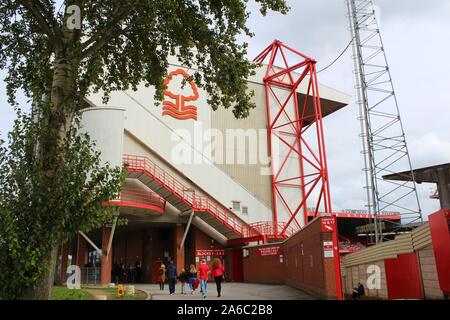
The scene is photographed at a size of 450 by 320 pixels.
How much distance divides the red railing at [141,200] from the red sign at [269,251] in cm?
747

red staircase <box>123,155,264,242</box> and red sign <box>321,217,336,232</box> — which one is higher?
red staircase <box>123,155,264,242</box>

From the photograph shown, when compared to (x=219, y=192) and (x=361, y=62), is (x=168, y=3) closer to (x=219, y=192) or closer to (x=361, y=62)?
(x=219, y=192)

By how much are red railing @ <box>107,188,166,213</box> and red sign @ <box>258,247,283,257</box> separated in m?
7.47

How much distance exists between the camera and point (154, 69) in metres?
15.1

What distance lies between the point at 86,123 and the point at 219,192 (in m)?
11.8

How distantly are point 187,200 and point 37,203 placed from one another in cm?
2107

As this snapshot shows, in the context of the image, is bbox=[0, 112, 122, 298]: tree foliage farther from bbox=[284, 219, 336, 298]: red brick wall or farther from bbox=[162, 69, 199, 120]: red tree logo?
bbox=[162, 69, 199, 120]: red tree logo

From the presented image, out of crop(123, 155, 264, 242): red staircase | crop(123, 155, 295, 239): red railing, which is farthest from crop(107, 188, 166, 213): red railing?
crop(123, 155, 295, 239): red railing

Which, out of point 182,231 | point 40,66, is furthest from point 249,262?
point 40,66

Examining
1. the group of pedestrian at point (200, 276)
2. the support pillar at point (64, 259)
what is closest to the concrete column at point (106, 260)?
the group of pedestrian at point (200, 276)

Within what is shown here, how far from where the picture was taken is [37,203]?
9.09m

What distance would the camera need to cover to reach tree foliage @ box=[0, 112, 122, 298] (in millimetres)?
8531

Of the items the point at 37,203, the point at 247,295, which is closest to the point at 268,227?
the point at 247,295

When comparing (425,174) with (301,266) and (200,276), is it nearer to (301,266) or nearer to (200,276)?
(301,266)
